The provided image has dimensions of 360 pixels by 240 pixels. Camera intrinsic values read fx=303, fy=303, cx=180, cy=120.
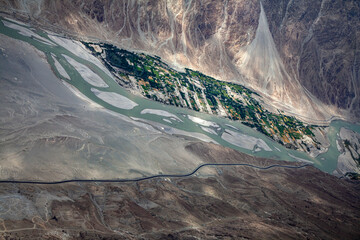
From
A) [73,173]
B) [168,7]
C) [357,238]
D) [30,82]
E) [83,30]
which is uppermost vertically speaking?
[168,7]

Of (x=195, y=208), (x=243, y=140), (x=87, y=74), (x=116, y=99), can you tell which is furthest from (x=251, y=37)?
(x=195, y=208)

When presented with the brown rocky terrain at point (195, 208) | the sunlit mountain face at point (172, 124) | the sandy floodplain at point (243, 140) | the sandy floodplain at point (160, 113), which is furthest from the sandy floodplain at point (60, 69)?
the sandy floodplain at point (243, 140)

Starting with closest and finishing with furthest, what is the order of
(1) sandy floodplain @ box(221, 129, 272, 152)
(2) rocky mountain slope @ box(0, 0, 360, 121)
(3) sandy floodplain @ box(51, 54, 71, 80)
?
(3) sandy floodplain @ box(51, 54, 71, 80) < (1) sandy floodplain @ box(221, 129, 272, 152) < (2) rocky mountain slope @ box(0, 0, 360, 121)

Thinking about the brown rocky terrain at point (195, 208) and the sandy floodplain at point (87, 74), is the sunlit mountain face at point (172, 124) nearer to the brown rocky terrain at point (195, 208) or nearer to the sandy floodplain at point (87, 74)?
the brown rocky terrain at point (195, 208)

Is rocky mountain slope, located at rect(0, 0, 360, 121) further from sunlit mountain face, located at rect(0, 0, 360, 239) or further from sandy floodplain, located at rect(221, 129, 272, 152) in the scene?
sandy floodplain, located at rect(221, 129, 272, 152)

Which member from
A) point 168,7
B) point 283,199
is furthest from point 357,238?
point 168,7

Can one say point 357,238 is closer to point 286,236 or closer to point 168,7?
point 286,236

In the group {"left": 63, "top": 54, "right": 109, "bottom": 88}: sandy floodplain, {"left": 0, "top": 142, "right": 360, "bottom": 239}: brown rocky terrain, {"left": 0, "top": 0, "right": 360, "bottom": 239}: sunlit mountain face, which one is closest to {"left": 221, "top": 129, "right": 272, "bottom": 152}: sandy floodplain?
{"left": 0, "top": 0, "right": 360, "bottom": 239}: sunlit mountain face
